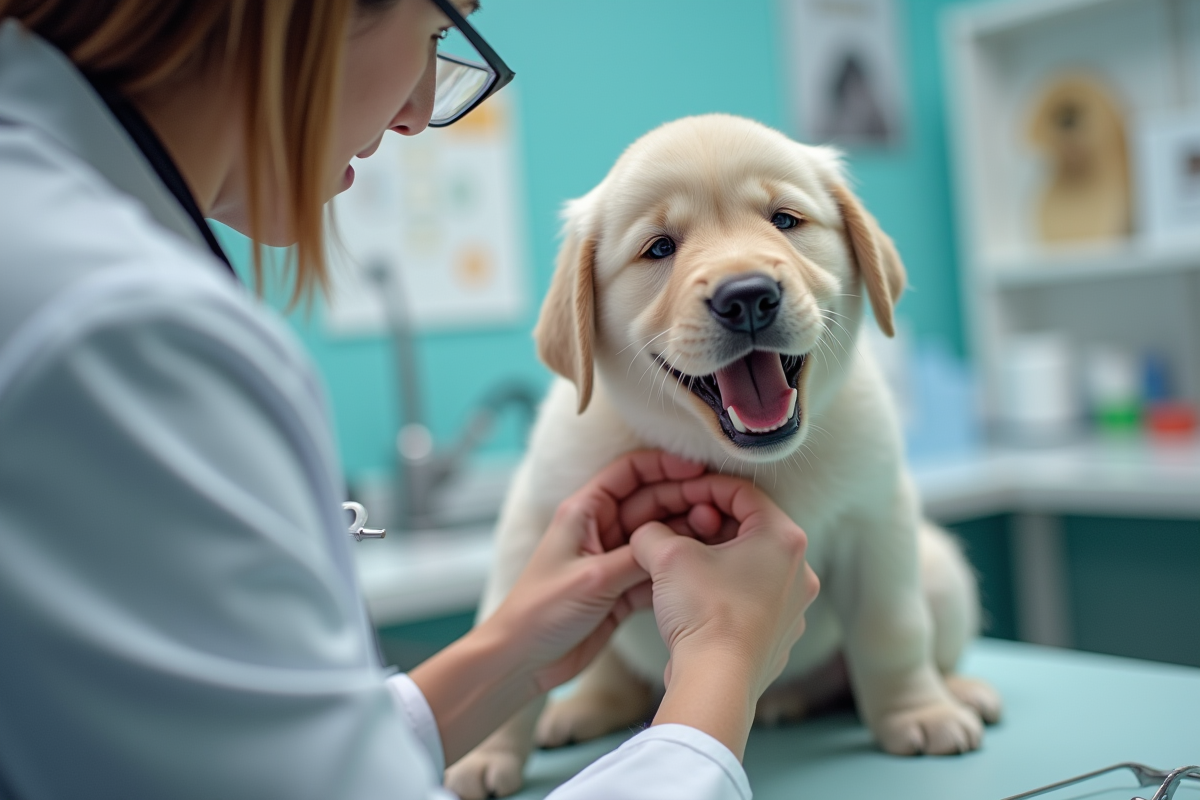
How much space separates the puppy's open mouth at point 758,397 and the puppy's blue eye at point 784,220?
0.40 feet

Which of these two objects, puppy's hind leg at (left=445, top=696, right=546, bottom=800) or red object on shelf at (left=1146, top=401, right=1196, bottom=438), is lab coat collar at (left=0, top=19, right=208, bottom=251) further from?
red object on shelf at (left=1146, top=401, right=1196, bottom=438)

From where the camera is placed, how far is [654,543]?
839 mm

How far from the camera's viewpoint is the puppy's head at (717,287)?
817mm

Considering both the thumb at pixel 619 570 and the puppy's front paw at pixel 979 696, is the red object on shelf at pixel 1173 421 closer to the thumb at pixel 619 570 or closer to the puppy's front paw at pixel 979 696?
the puppy's front paw at pixel 979 696

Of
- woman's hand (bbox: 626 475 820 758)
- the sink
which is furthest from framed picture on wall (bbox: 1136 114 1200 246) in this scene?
woman's hand (bbox: 626 475 820 758)

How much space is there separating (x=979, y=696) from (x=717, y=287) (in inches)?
19.2

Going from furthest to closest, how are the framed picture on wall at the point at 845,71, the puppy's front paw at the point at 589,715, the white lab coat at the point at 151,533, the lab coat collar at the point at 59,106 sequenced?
the framed picture on wall at the point at 845,71 → the puppy's front paw at the point at 589,715 → the lab coat collar at the point at 59,106 → the white lab coat at the point at 151,533

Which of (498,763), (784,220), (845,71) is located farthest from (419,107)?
(845,71)

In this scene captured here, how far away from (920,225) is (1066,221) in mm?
473

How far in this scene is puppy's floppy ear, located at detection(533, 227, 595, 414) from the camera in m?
0.93

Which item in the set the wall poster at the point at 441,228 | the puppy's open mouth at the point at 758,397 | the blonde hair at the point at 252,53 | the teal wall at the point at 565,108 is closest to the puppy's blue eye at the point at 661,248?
the puppy's open mouth at the point at 758,397

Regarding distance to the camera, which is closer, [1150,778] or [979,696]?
[1150,778]

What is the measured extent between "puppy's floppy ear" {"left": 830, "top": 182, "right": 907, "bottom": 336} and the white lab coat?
0.60 meters

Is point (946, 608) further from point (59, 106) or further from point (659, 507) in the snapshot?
point (59, 106)
